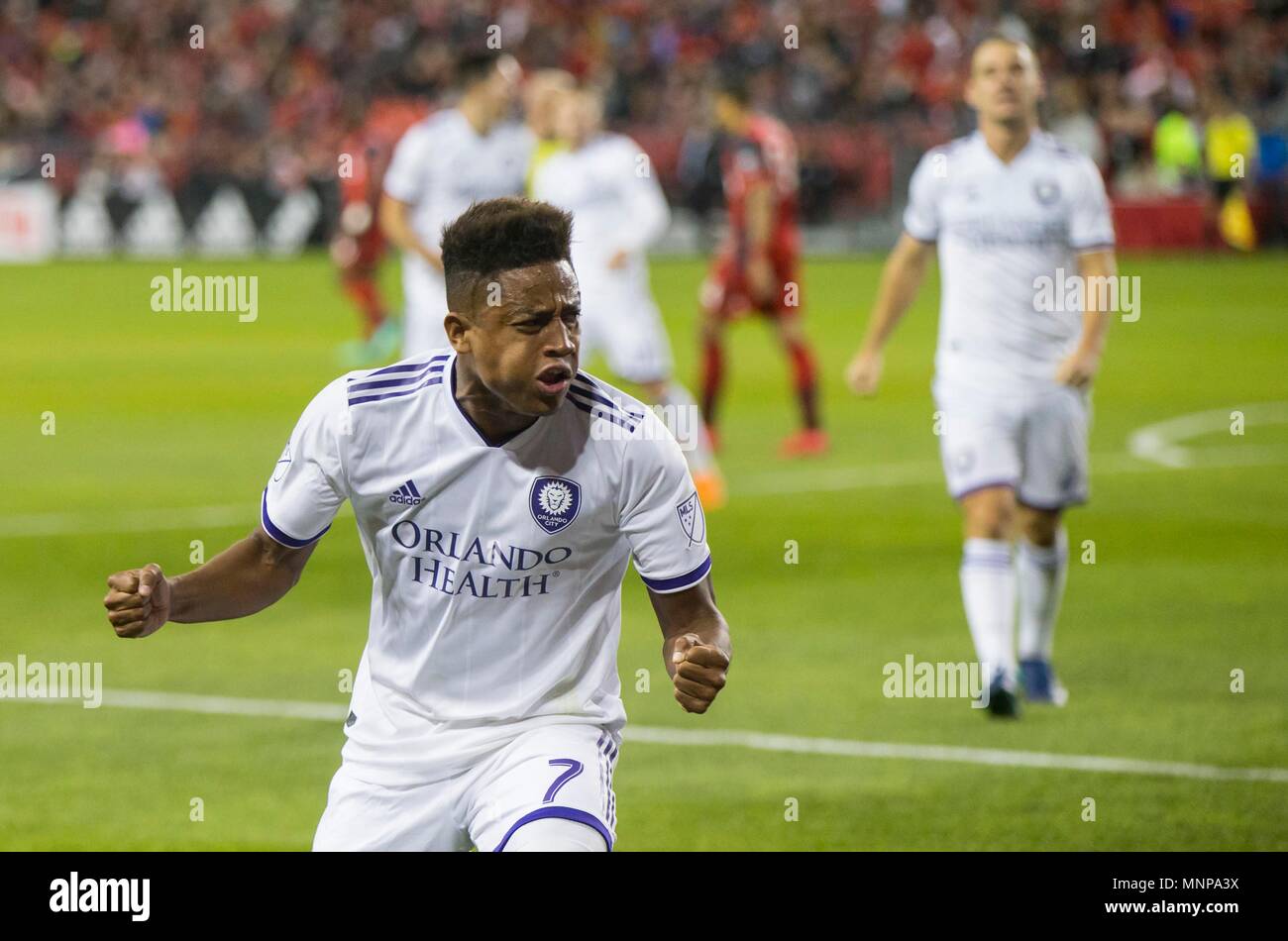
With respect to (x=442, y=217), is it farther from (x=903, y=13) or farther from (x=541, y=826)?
(x=903, y=13)

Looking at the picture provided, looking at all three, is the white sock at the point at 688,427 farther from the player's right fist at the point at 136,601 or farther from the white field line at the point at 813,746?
the player's right fist at the point at 136,601

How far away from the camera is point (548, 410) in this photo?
15.4ft

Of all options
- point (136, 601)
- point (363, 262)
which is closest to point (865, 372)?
point (136, 601)

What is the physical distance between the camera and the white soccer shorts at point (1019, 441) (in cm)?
857

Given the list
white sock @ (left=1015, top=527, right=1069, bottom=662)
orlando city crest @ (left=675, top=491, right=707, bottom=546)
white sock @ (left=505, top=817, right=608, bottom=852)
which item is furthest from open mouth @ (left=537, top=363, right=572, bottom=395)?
white sock @ (left=1015, top=527, right=1069, bottom=662)

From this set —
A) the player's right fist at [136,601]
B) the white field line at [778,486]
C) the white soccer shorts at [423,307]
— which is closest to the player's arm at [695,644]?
the player's right fist at [136,601]

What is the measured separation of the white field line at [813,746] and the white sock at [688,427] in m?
5.14

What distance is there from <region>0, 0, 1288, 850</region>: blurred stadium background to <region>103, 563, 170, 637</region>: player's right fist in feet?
6.83

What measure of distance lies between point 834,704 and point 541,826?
14.0 ft

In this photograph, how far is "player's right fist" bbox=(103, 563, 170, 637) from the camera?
472 centimetres

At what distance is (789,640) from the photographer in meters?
9.90

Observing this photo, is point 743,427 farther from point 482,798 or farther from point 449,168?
point 482,798

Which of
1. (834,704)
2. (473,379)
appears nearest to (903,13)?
(834,704)

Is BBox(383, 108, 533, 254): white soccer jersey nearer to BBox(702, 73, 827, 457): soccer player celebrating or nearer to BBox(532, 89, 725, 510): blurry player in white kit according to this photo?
BBox(532, 89, 725, 510): blurry player in white kit
